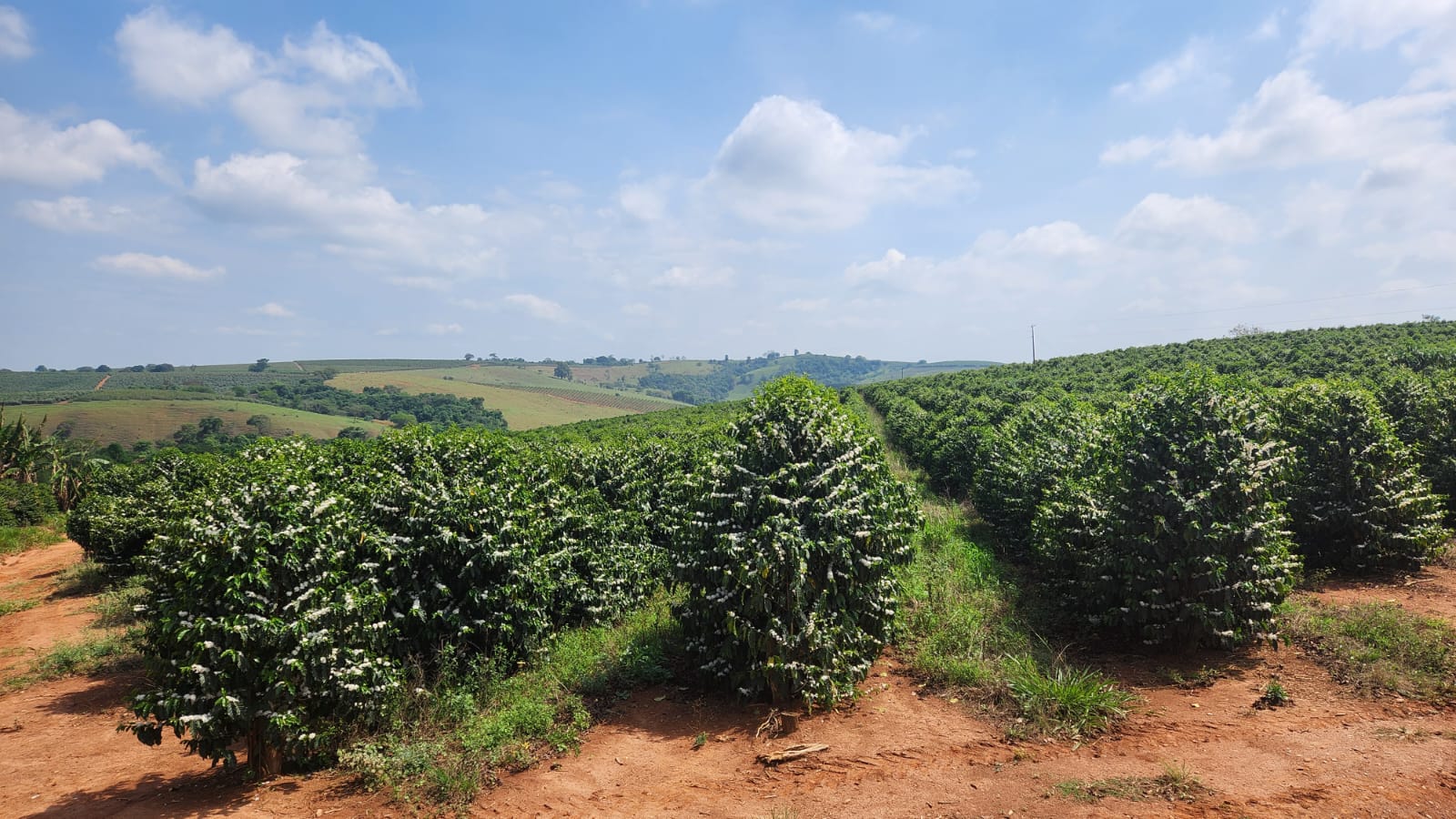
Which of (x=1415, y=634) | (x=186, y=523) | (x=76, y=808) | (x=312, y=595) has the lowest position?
(x=76, y=808)

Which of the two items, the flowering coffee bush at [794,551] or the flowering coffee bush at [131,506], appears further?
the flowering coffee bush at [131,506]

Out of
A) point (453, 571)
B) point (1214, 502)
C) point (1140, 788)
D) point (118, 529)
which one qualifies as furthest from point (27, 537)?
point (1214, 502)

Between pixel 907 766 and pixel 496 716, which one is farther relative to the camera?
pixel 496 716

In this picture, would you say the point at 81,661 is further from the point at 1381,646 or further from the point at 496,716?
the point at 1381,646

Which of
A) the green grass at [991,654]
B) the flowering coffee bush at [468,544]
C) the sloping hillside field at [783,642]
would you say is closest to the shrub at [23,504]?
the sloping hillside field at [783,642]

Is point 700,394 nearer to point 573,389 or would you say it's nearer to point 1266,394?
point 573,389

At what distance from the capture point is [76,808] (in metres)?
6.75

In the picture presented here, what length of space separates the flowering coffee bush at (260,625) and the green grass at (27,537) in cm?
2862

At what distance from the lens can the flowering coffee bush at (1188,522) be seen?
329 inches

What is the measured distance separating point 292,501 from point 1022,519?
13.5 meters

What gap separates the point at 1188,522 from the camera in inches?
334

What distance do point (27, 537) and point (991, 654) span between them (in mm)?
37632

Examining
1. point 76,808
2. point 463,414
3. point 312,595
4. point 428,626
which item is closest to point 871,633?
point 428,626

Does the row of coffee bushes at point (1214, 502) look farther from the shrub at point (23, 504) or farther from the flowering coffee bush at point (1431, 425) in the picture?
the shrub at point (23, 504)
